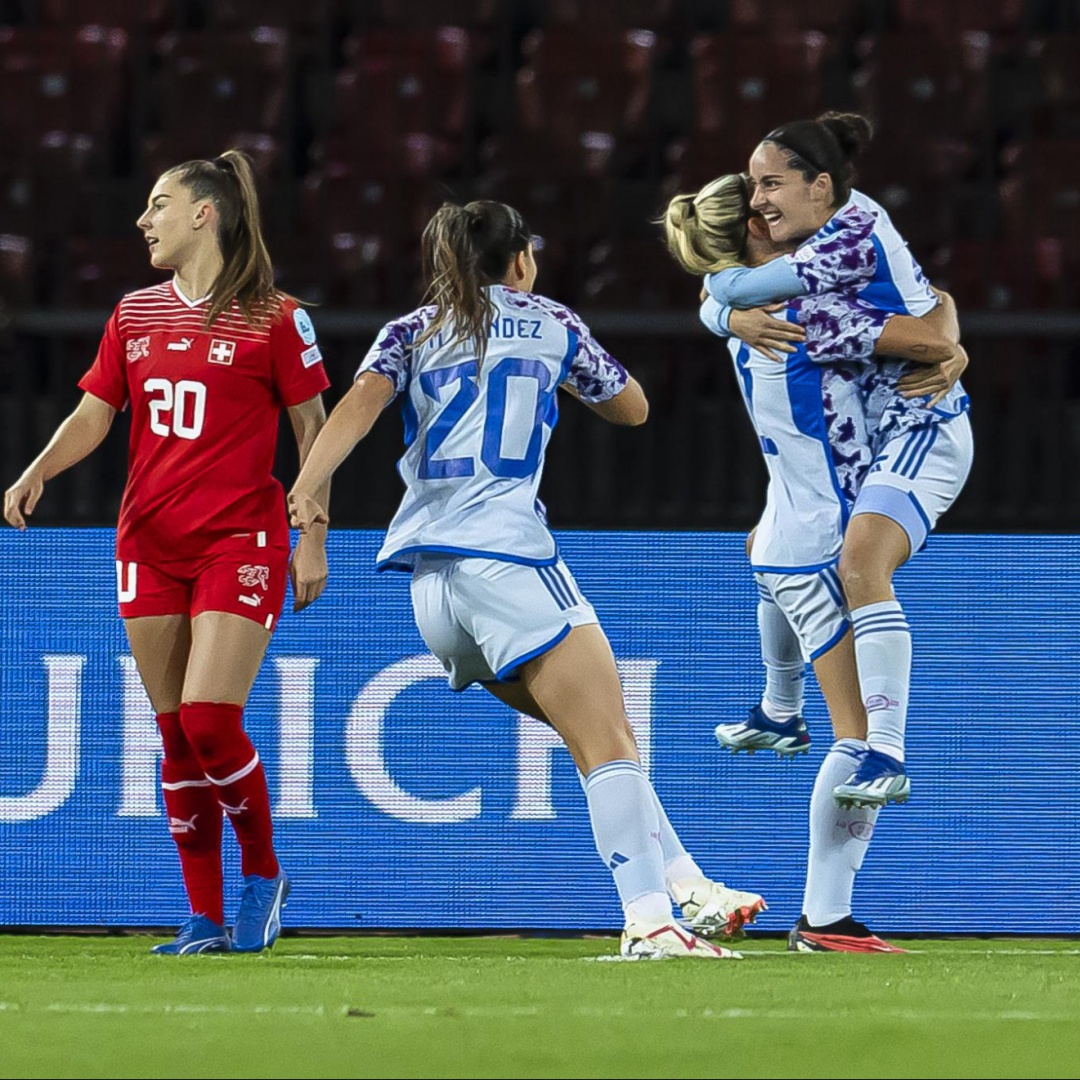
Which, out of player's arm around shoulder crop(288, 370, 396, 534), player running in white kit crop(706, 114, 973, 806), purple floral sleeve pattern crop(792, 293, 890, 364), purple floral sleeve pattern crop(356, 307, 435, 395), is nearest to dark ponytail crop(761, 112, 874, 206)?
player running in white kit crop(706, 114, 973, 806)

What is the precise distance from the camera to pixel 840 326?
4.13 m

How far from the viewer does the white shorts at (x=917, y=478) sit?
4.06 meters

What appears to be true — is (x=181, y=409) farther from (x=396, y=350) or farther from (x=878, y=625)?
(x=878, y=625)

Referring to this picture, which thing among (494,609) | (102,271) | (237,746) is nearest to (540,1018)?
(494,609)

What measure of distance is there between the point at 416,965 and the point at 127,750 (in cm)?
143

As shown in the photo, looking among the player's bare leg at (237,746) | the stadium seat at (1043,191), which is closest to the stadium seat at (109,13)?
the stadium seat at (1043,191)

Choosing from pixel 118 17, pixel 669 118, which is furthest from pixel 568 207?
pixel 118 17

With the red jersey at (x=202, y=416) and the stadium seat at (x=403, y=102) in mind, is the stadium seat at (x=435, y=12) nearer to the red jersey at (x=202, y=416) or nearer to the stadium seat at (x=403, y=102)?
the stadium seat at (x=403, y=102)

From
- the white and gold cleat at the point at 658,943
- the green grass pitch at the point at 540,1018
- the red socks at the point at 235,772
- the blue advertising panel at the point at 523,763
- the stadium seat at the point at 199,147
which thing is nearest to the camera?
the green grass pitch at the point at 540,1018

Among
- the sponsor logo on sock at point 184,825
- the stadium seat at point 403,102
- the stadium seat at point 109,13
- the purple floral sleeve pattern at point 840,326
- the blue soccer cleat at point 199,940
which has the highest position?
the stadium seat at point 109,13

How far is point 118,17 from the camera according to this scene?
7648mm

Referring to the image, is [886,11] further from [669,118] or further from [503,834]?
[503,834]

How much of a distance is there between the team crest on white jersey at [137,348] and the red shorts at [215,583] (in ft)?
1.31

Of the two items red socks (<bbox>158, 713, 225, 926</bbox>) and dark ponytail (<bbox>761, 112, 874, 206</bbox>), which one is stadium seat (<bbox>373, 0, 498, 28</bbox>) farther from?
red socks (<bbox>158, 713, 225, 926</bbox>)
